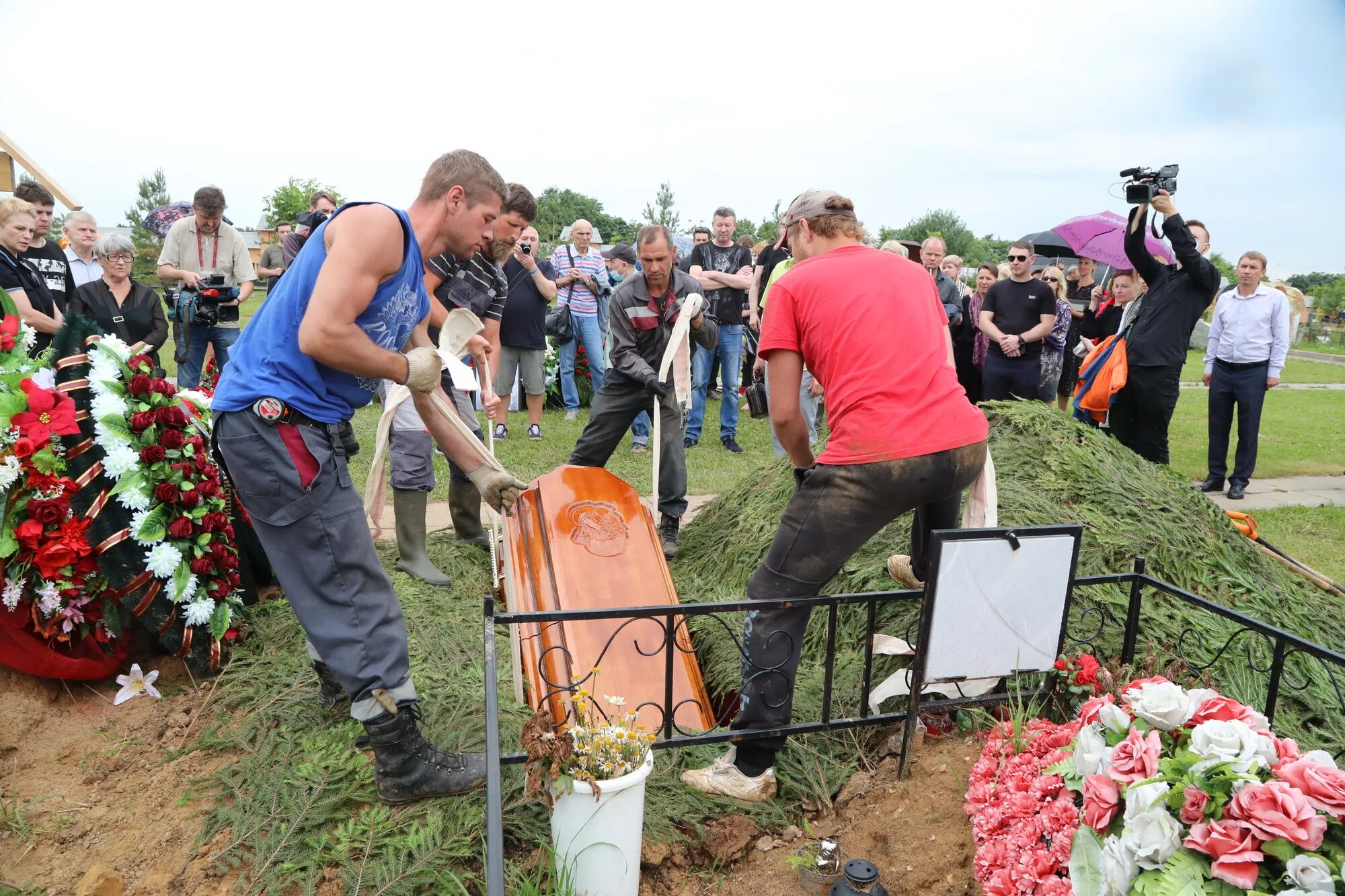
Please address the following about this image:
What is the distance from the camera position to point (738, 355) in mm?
8461

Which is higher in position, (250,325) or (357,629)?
(250,325)

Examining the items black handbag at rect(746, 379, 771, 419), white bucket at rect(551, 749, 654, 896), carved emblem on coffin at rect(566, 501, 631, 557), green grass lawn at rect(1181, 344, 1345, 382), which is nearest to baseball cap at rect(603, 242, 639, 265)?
black handbag at rect(746, 379, 771, 419)

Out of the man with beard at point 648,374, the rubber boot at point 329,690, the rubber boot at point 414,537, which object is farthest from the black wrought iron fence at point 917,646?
the man with beard at point 648,374

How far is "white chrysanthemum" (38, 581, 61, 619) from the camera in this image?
295cm

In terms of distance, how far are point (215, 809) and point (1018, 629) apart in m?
2.44

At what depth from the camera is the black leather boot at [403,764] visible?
2.41 meters

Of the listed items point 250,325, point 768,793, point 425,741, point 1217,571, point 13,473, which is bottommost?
point 768,793

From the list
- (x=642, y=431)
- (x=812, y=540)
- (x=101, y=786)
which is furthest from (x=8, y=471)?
(x=642, y=431)

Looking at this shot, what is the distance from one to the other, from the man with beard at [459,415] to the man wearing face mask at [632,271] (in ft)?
6.31

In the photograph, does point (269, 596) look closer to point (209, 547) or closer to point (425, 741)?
point (209, 547)

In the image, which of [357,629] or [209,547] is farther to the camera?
[209,547]

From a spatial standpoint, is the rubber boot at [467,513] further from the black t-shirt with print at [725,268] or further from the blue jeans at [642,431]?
the black t-shirt with print at [725,268]

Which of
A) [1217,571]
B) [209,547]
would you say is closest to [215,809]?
[209,547]

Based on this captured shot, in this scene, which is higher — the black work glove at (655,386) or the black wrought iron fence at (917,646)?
the black work glove at (655,386)
